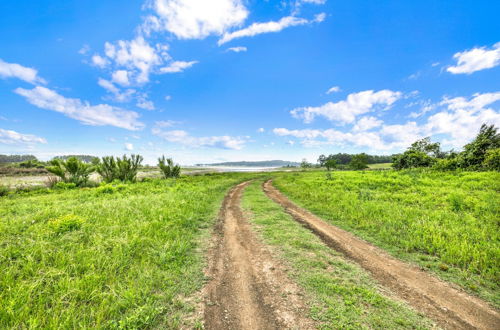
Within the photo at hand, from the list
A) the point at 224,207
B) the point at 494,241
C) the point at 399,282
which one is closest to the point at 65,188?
the point at 224,207

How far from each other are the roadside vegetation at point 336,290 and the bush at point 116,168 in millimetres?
25436

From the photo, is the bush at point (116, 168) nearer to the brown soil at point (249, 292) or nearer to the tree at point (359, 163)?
the brown soil at point (249, 292)

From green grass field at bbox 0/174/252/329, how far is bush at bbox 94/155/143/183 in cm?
1972

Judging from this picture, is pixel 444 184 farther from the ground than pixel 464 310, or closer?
farther from the ground

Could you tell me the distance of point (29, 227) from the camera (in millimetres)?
6305

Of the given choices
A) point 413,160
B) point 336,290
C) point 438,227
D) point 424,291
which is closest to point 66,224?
point 336,290

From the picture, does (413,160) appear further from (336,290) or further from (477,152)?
(336,290)

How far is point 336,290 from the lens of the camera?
4121mm

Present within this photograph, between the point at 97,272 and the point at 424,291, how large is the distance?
7.49m

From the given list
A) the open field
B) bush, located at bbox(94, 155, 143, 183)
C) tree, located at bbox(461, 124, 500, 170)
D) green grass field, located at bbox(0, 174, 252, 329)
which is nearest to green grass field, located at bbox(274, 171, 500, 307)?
the open field

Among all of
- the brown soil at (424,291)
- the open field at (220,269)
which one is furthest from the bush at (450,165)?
the brown soil at (424,291)

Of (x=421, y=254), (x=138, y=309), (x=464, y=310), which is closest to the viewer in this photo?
(x=138, y=309)

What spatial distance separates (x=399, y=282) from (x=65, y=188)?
26288mm

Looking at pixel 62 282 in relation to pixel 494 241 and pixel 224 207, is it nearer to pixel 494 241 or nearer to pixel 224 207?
pixel 224 207
